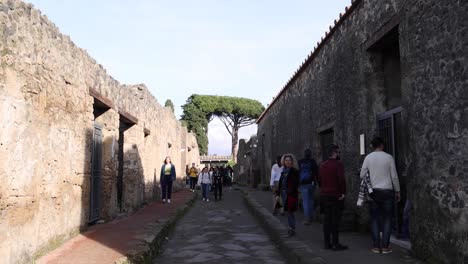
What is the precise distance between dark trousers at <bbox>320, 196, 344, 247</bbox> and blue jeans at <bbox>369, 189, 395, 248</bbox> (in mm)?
489

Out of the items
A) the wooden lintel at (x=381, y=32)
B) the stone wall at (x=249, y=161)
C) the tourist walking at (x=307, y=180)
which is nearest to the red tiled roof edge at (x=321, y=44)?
the wooden lintel at (x=381, y=32)

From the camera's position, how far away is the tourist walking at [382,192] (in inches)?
205

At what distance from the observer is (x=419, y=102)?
4980 millimetres

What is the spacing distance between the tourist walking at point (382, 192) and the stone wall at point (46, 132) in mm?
3980

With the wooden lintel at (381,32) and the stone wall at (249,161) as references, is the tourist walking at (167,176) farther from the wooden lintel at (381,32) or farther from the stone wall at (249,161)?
the stone wall at (249,161)

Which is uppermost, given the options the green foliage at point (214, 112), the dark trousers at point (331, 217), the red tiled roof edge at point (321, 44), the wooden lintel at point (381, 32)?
the green foliage at point (214, 112)

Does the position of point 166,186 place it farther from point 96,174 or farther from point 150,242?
point 150,242

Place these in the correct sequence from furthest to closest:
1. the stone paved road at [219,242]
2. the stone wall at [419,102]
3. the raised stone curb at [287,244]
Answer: the stone paved road at [219,242]
the raised stone curb at [287,244]
the stone wall at [419,102]

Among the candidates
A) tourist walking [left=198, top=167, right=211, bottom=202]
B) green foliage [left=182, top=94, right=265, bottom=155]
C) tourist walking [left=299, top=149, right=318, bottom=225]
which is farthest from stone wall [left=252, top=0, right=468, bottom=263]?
green foliage [left=182, top=94, right=265, bottom=155]

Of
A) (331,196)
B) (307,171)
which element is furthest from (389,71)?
(331,196)

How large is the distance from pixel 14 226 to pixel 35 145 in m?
1.01

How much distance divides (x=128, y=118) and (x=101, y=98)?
209 centimetres

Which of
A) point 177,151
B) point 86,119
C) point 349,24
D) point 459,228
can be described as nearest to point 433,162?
point 459,228

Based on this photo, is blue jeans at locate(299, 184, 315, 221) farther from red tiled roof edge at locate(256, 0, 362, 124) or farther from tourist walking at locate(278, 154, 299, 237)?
red tiled roof edge at locate(256, 0, 362, 124)
